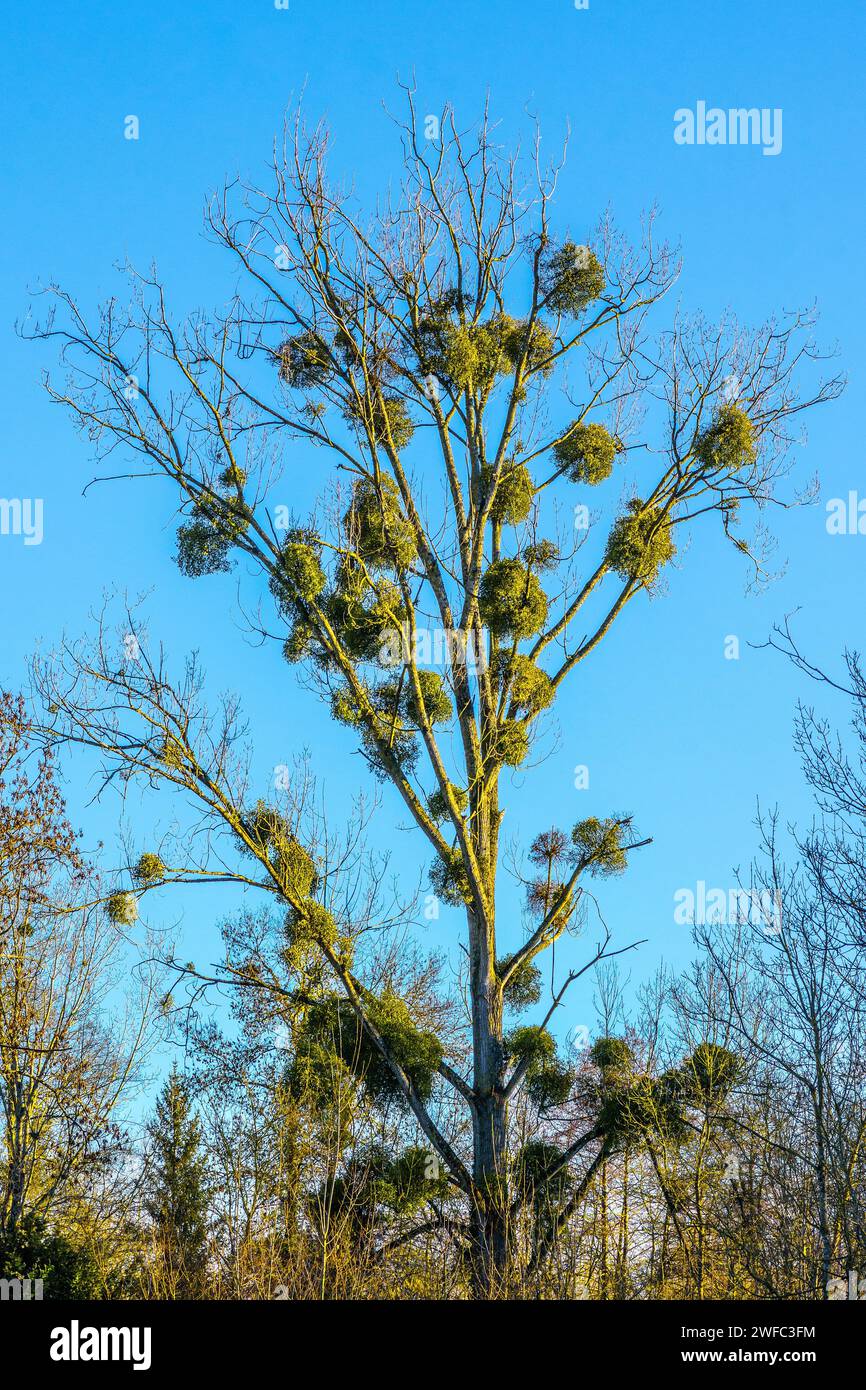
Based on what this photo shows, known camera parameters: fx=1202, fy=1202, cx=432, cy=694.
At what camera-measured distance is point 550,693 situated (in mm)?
12602

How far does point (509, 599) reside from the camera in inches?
477

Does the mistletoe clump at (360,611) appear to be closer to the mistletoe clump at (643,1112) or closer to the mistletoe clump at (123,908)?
the mistletoe clump at (123,908)

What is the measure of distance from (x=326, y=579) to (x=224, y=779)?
2.42m

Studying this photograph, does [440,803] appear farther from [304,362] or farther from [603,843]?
[304,362]

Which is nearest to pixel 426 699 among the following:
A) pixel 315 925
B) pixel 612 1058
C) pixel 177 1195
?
pixel 315 925

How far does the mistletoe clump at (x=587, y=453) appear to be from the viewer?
1338cm

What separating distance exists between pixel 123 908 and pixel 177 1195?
540 centimetres

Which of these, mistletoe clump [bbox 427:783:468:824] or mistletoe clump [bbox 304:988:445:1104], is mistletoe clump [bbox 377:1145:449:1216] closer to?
mistletoe clump [bbox 304:988:445:1104]

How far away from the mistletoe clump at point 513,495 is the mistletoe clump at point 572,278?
1938 millimetres

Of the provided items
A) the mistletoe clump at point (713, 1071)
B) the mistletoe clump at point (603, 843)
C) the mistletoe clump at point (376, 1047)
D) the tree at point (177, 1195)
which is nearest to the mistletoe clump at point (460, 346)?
the mistletoe clump at point (603, 843)

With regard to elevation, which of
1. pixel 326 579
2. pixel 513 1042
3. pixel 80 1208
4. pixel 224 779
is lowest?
pixel 80 1208

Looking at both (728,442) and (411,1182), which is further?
(728,442)
